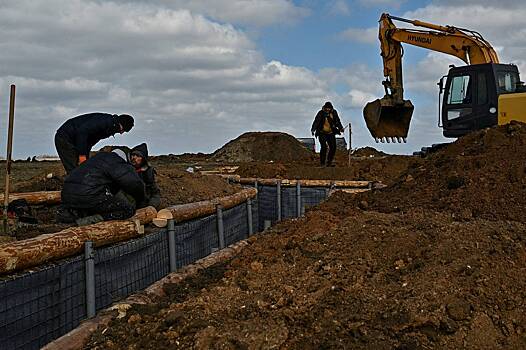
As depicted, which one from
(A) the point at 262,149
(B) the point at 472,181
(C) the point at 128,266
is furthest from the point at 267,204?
(A) the point at 262,149

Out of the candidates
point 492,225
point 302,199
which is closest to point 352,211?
point 492,225

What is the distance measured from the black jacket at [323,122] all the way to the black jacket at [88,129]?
8.55 m

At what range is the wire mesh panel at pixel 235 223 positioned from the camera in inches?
363

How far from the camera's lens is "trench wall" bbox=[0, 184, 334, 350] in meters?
4.38

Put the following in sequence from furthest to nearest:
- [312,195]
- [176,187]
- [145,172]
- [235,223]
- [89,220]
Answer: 1. [312,195]
2. [176,187]
3. [235,223]
4. [145,172]
5. [89,220]

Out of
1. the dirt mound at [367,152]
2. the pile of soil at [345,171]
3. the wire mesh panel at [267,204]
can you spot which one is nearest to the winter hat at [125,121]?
the wire mesh panel at [267,204]

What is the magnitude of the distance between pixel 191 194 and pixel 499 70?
23.7 ft

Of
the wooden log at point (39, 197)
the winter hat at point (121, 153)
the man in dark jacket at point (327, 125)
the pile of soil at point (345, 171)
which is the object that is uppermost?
the man in dark jacket at point (327, 125)

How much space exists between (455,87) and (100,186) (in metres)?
9.38

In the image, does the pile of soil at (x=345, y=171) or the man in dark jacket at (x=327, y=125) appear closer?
the pile of soil at (x=345, y=171)

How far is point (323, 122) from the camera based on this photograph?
16531mm

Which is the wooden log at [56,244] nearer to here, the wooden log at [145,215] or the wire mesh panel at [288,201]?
the wooden log at [145,215]

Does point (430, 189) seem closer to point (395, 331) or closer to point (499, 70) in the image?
point (395, 331)

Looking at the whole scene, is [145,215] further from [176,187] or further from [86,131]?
[176,187]
